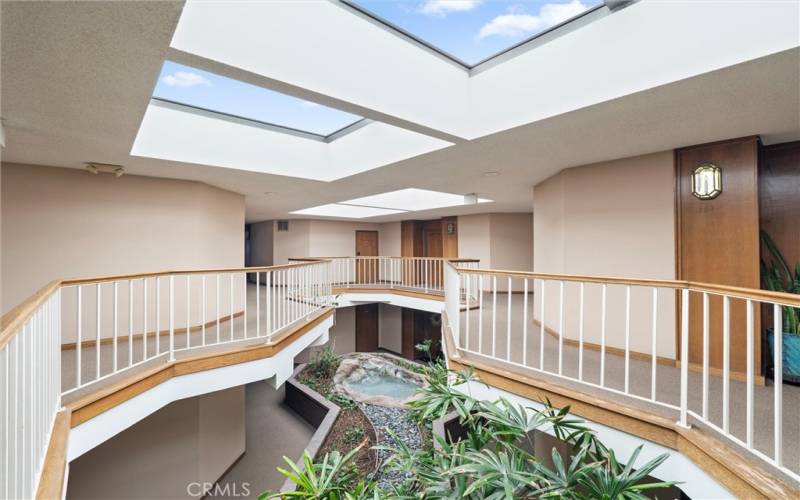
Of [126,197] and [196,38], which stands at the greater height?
[196,38]

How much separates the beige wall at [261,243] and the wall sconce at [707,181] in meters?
10.8

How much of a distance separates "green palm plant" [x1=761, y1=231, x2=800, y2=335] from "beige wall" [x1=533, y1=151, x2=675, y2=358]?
77cm

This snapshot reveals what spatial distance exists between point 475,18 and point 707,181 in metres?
2.88

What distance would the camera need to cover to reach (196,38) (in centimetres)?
185

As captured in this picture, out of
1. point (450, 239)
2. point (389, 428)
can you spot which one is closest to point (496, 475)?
point (389, 428)

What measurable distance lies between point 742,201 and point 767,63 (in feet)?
6.20

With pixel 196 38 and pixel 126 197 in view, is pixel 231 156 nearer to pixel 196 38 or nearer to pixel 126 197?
pixel 126 197

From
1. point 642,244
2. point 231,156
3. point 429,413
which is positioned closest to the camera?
point 429,413

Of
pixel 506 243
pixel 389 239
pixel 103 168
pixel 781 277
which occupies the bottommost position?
pixel 781 277

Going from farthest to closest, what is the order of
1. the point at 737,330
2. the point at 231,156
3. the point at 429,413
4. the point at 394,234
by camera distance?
the point at 394,234
the point at 231,156
the point at 737,330
the point at 429,413

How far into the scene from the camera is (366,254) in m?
12.4

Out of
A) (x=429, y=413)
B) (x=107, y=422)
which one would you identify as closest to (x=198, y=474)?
(x=107, y=422)

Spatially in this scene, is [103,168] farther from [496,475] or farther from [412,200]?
[412,200]

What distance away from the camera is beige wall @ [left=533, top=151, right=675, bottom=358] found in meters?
3.73
